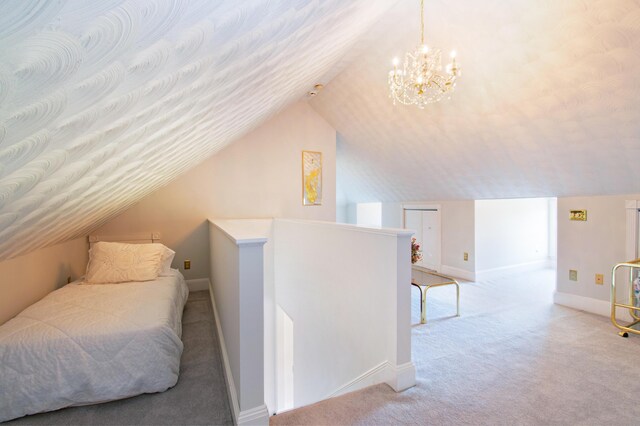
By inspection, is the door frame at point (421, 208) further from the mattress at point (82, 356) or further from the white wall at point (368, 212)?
the mattress at point (82, 356)

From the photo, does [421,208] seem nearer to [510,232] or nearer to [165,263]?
[510,232]

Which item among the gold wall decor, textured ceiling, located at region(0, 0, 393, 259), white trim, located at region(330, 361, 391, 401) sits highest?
textured ceiling, located at region(0, 0, 393, 259)

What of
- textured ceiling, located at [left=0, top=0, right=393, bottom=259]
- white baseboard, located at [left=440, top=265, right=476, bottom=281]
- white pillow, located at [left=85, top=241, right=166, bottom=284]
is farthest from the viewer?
white baseboard, located at [left=440, top=265, right=476, bottom=281]

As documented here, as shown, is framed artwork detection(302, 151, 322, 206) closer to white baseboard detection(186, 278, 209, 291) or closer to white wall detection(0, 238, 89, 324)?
white baseboard detection(186, 278, 209, 291)

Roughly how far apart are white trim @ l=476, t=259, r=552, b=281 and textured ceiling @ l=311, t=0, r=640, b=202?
1.42 meters

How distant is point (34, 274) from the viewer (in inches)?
102

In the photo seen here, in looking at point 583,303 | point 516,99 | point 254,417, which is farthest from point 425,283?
point 254,417

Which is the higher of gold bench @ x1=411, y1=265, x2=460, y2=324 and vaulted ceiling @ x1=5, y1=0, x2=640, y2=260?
vaulted ceiling @ x1=5, y1=0, x2=640, y2=260

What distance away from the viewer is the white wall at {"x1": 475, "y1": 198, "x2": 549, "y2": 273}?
204 inches

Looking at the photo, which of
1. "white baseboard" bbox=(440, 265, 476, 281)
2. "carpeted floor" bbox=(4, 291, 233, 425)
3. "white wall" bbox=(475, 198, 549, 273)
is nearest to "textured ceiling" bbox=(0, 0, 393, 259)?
"carpeted floor" bbox=(4, 291, 233, 425)

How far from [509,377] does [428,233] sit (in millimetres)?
3986

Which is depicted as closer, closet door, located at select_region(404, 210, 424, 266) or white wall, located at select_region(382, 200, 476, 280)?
white wall, located at select_region(382, 200, 476, 280)

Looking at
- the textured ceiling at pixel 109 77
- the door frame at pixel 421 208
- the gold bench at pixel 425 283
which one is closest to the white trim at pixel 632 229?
the gold bench at pixel 425 283

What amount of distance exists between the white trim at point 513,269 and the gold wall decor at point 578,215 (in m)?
1.74
